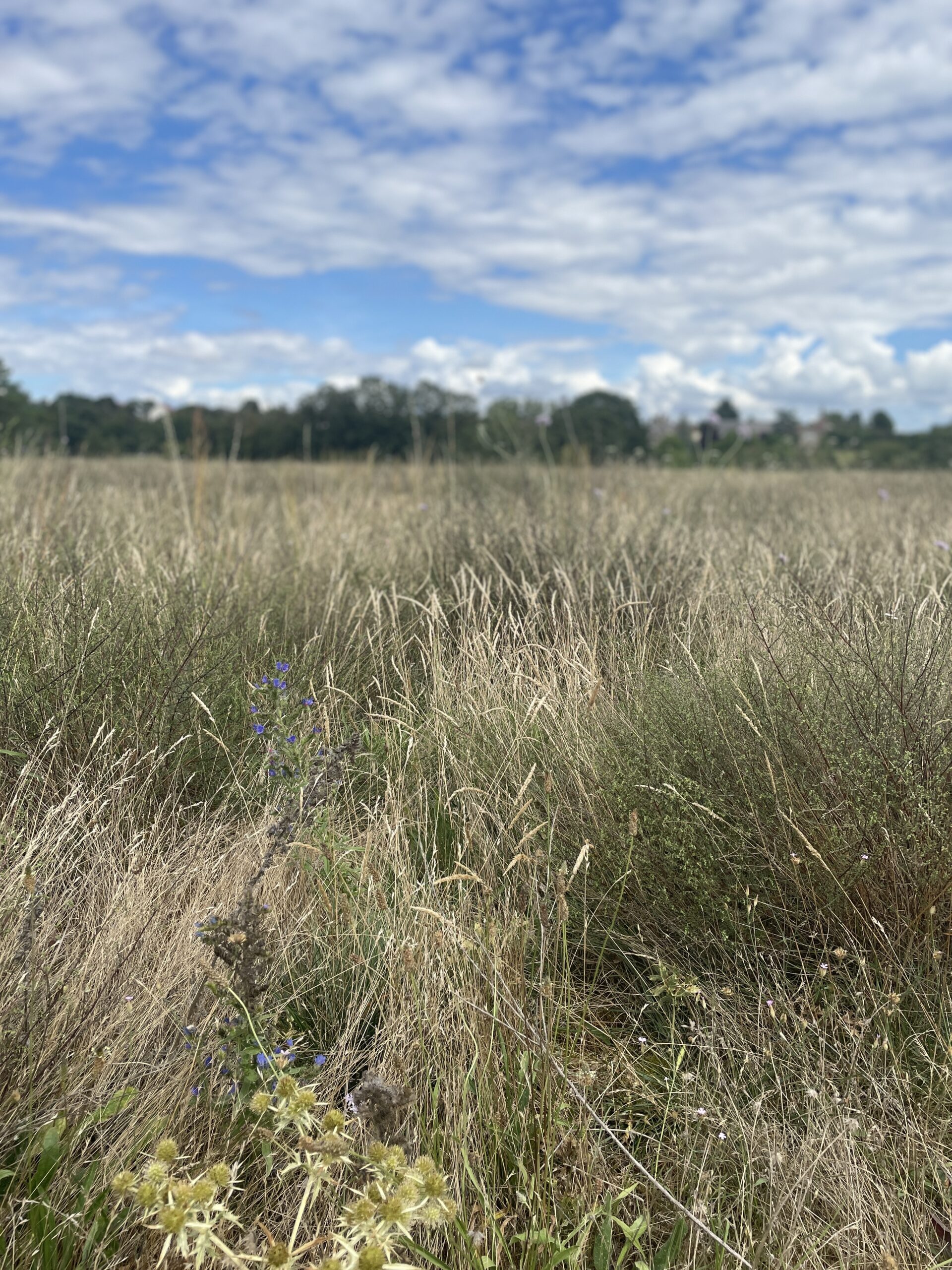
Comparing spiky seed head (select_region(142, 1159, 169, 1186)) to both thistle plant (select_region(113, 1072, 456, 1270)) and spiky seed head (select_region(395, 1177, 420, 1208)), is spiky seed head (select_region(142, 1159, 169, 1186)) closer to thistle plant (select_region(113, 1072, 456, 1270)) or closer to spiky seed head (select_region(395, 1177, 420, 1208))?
thistle plant (select_region(113, 1072, 456, 1270))

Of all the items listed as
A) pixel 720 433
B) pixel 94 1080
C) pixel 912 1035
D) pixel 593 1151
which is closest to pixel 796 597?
pixel 912 1035

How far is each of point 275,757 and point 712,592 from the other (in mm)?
1753

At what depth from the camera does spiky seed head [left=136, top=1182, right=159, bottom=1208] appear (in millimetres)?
1179

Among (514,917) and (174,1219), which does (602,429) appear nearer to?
(514,917)

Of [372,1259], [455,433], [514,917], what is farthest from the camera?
[455,433]

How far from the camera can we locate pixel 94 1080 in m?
1.67

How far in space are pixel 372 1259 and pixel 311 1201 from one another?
0.24m

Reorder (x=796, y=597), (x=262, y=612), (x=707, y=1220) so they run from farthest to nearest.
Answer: (x=262, y=612)
(x=796, y=597)
(x=707, y=1220)

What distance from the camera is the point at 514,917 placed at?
1.99 m

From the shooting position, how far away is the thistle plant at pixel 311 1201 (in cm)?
116

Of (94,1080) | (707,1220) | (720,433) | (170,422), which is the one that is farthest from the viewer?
(720,433)

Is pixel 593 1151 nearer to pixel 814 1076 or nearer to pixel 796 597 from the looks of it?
pixel 814 1076

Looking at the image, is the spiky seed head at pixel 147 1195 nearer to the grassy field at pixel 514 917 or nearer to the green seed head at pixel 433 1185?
the grassy field at pixel 514 917

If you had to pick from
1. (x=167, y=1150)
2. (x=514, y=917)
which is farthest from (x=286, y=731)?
(x=167, y=1150)
